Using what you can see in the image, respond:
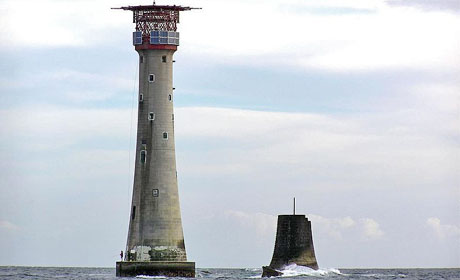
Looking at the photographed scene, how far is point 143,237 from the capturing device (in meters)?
96.5

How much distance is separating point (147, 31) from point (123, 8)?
2701mm

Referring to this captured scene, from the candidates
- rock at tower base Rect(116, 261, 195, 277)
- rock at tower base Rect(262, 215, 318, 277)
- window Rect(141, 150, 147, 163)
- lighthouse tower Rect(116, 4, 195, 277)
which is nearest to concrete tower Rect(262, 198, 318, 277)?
rock at tower base Rect(262, 215, 318, 277)

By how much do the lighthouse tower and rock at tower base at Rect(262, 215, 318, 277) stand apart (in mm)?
14576

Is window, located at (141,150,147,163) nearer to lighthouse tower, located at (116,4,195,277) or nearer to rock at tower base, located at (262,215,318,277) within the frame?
lighthouse tower, located at (116,4,195,277)

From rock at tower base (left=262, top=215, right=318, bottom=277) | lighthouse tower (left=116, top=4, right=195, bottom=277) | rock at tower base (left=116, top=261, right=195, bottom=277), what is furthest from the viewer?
rock at tower base (left=262, top=215, right=318, bottom=277)

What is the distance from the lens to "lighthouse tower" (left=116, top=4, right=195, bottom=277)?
96188mm

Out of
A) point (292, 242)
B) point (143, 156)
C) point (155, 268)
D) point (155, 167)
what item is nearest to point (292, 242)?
point (292, 242)

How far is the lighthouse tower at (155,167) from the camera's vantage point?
96188mm

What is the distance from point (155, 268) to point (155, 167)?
7.96 m

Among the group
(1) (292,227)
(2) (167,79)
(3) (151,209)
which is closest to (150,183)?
(3) (151,209)

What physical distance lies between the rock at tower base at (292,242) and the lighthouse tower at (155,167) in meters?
14.6

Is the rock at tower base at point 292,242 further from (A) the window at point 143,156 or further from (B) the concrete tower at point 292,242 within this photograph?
(A) the window at point 143,156

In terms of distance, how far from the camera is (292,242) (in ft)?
360

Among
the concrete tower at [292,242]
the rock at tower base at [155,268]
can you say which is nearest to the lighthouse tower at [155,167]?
the rock at tower base at [155,268]
